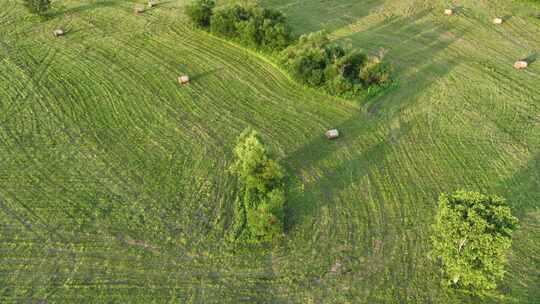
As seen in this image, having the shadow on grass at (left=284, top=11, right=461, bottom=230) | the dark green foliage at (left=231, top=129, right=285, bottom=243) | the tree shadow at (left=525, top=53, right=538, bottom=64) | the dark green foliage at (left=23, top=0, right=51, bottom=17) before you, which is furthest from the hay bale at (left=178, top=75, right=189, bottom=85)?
the tree shadow at (left=525, top=53, right=538, bottom=64)

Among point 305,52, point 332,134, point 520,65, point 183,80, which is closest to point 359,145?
point 332,134

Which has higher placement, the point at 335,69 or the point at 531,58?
the point at 335,69

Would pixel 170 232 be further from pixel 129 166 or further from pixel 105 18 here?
pixel 105 18

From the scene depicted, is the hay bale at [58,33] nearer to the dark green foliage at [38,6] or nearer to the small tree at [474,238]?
the dark green foliage at [38,6]

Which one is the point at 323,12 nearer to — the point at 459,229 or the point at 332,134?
the point at 332,134

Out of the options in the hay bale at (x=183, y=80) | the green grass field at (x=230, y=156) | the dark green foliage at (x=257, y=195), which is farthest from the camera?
the hay bale at (x=183, y=80)

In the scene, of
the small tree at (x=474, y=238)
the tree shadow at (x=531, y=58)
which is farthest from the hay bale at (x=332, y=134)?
the tree shadow at (x=531, y=58)
